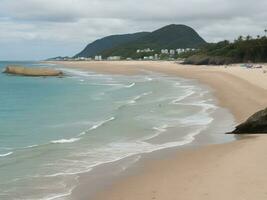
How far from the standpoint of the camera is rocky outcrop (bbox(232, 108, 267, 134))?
18281 mm

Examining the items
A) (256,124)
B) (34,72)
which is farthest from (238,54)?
(256,124)

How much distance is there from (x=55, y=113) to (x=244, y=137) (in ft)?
48.6

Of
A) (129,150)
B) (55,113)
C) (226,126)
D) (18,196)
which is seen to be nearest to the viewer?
(18,196)

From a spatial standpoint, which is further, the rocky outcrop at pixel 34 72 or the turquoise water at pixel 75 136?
the rocky outcrop at pixel 34 72

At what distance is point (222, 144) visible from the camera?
685 inches

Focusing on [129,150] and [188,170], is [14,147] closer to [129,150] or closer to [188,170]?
[129,150]

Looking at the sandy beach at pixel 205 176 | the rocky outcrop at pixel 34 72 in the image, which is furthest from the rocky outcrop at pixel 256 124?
the rocky outcrop at pixel 34 72

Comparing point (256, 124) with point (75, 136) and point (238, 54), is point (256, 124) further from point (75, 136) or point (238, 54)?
point (238, 54)

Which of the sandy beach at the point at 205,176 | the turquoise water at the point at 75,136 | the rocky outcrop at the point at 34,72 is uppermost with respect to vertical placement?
the sandy beach at the point at 205,176

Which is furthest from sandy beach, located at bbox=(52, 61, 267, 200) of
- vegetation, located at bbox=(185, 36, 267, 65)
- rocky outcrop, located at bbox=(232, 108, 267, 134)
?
vegetation, located at bbox=(185, 36, 267, 65)

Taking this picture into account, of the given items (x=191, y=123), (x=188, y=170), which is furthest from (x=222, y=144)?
(x=191, y=123)

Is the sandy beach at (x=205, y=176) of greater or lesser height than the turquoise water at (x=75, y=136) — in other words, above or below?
above

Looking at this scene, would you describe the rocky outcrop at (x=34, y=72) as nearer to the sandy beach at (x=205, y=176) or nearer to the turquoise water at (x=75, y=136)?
the turquoise water at (x=75, y=136)

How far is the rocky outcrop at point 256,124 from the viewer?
60.0ft
